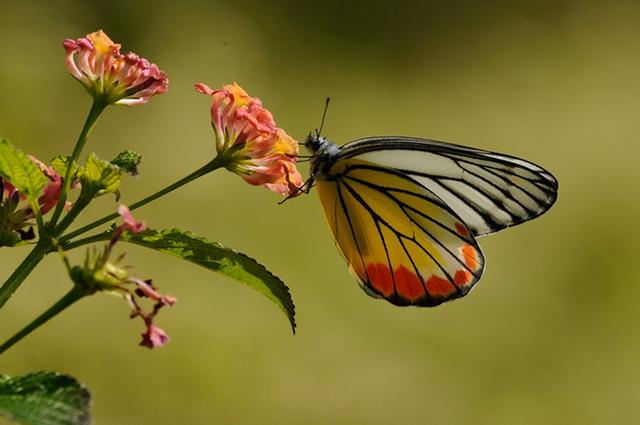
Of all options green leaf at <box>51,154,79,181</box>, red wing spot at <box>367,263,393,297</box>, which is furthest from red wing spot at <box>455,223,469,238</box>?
green leaf at <box>51,154,79,181</box>

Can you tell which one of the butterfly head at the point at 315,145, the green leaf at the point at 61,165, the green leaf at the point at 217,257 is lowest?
the green leaf at the point at 217,257

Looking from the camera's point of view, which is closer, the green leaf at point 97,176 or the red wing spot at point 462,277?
the green leaf at point 97,176

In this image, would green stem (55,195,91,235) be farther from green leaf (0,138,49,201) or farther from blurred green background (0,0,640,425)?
blurred green background (0,0,640,425)

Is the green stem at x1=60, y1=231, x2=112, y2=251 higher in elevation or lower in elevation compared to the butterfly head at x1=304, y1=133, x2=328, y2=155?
lower

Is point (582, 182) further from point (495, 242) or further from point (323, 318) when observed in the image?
point (323, 318)

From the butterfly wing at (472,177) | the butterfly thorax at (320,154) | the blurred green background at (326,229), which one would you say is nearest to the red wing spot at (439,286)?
the butterfly wing at (472,177)

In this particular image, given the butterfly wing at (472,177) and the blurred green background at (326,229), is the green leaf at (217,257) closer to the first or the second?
the butterfly wing at (472,177)
